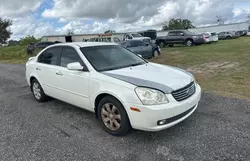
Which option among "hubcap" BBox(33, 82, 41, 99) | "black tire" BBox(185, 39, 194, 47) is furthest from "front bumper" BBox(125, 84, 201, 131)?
"black tire" BBox(185, 39, 194, 47)

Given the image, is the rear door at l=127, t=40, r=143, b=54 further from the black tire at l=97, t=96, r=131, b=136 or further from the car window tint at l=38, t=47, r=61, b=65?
the black tire at l=97, t=96, r=131, b=136

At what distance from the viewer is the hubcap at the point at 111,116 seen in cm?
349

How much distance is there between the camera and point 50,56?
16.7ft

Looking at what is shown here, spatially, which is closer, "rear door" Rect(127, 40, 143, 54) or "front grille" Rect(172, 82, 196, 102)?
"front grille" Rect(172, 82, 196, 102)

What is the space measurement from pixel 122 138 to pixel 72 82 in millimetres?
1490

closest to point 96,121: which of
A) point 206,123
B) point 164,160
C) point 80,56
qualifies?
point 80,56

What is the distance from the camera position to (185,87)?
11.5ft

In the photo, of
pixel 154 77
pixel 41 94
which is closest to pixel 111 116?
pixel 154 77

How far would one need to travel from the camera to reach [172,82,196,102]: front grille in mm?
3287

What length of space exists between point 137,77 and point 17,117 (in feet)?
9.46

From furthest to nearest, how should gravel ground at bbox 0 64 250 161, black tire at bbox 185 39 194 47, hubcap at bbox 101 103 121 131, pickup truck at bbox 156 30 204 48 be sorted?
black tire at bbox 185 39 194 47 < pickup truck at bbox 156 30 204 48 < hubcap at bbox 101 103 121 131 < gravel ground at bbox 0 64 250 161

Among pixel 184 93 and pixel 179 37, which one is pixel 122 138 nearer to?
pixel 184 93

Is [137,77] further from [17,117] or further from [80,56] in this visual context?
[17,117]

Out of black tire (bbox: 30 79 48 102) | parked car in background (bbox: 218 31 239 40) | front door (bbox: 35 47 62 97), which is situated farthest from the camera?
parked car in background (bbox: 218 31 239 40)
